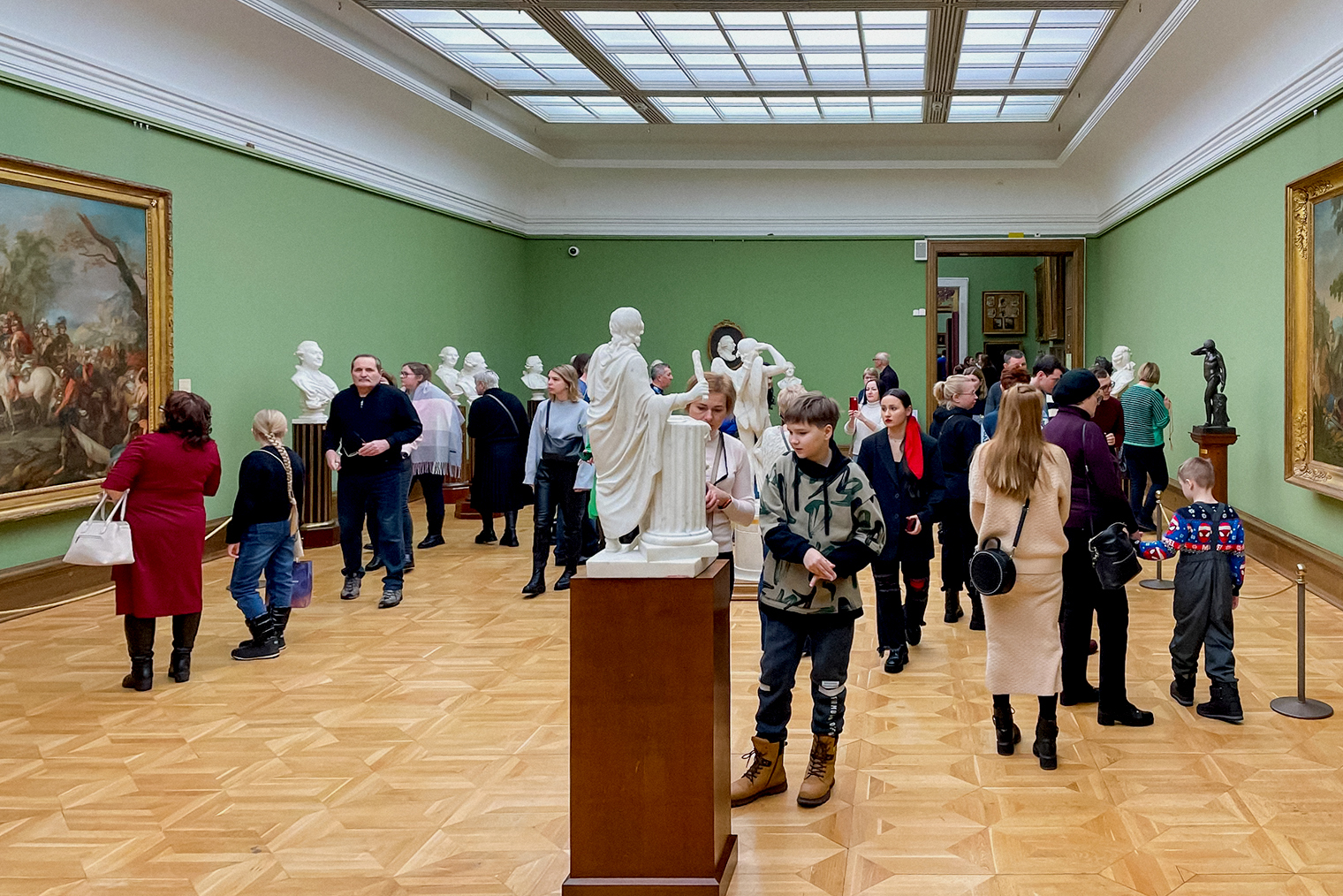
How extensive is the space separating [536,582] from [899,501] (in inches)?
150

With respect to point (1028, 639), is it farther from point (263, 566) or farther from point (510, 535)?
point (510, 535)

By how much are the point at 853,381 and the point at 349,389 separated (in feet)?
40.6

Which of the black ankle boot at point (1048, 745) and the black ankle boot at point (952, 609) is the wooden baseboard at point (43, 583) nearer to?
the black ankle boot at point (952, 609)

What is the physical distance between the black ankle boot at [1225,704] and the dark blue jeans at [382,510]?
624cm

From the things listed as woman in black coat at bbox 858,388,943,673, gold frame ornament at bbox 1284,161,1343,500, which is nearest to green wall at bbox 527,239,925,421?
gold frame ornament at bbox 1284,161,1343,500

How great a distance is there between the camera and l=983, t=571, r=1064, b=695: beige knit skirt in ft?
16.9

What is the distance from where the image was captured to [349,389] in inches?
369

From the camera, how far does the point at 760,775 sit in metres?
4.82

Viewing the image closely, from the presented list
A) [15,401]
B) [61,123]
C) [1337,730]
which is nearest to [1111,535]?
[1337,730]

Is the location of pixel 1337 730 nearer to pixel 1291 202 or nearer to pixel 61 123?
pixel 1291 202

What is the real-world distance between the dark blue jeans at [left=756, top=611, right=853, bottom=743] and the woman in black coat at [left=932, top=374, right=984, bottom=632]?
2.73m

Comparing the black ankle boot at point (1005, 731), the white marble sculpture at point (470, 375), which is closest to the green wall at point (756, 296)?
the white marble sculpture at point (470, 375)

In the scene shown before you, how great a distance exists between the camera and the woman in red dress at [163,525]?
6539 mm

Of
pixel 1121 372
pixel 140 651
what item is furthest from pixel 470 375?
pixel 140 651
